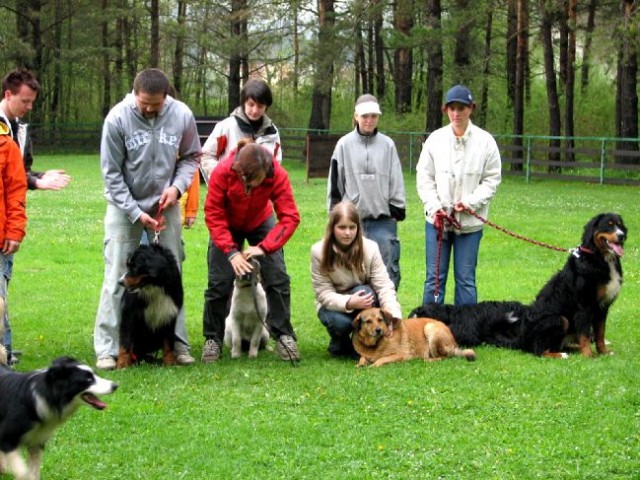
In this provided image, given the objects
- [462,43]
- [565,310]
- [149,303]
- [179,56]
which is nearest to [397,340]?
[565,310]

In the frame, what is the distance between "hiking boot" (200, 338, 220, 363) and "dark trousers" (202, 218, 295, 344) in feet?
0.21

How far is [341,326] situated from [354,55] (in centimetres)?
3231

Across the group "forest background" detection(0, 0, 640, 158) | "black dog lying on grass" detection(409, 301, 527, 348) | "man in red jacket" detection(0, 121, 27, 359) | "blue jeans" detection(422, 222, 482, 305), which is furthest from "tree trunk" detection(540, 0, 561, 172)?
"man in red jacket" detection(0, 121, 27, 359)

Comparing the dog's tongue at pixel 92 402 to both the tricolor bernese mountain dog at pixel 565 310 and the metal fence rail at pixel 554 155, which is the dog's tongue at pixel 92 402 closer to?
the tricolor bernese mountain dog at pixel 565 310

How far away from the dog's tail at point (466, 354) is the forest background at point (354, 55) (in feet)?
42.7

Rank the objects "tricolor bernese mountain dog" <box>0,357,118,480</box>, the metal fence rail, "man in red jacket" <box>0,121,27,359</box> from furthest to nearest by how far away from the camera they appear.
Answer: the metal fence rail < "man in red jacket" <box>0,121,27,359</box> < "tricolor bernese mountain dog" <box>0,357,118,480</box>

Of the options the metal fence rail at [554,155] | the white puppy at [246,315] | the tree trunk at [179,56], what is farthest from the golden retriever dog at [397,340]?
the tree trunk at [179,56]

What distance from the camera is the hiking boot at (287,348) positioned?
717 centimetres

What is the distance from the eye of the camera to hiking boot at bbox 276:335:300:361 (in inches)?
282

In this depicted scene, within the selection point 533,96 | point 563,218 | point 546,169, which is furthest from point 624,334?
point 533,96

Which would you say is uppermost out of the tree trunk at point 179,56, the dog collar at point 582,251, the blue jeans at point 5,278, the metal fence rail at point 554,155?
the tree trunk at point 179,56

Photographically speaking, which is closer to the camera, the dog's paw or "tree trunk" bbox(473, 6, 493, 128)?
the dog's paw

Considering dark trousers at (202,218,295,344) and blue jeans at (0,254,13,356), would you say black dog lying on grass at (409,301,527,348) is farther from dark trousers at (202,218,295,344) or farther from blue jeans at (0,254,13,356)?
blue jeans at (0,254,13,356)

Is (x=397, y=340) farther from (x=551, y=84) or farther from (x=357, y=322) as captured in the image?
(x=551, y=84)
